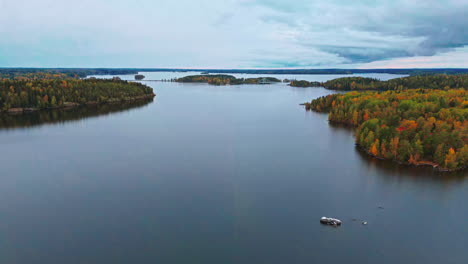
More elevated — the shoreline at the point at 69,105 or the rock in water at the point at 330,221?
the shoreline at the point at 69,105

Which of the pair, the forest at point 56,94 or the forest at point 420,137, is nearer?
the forest at point 420,137

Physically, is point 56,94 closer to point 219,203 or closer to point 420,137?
point 219,203

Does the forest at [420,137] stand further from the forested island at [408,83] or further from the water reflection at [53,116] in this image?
the forested island at [408,83]

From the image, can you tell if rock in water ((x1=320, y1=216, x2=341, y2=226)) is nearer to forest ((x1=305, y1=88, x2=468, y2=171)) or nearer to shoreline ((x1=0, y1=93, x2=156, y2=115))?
forest ((x1=305, y1=88, x2=468, y2=171))

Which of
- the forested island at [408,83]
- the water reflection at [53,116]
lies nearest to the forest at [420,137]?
the water reflection at [53,116]

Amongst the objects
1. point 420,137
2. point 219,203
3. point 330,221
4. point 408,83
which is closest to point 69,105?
point 219,203
